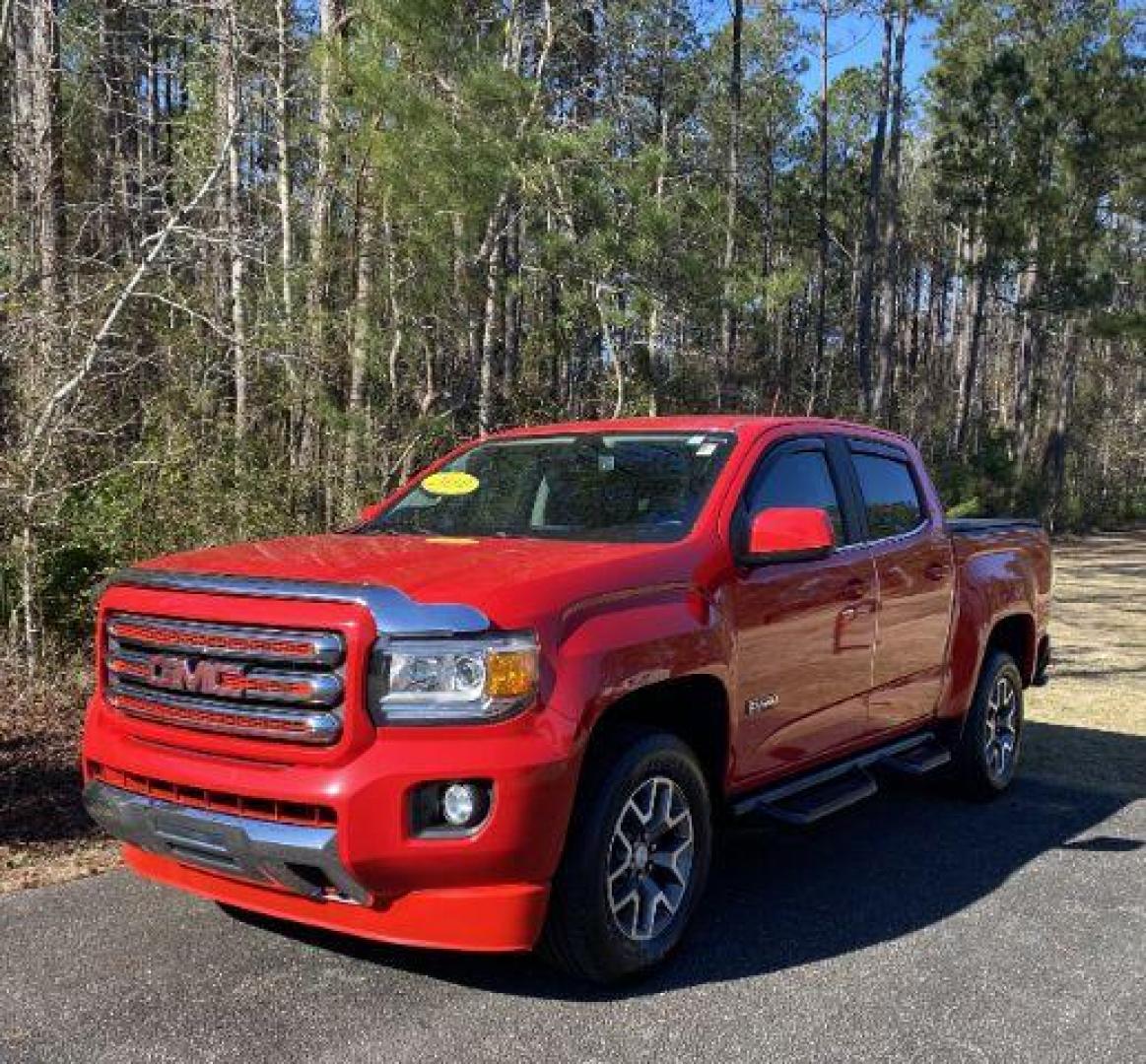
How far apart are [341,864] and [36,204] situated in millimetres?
6899

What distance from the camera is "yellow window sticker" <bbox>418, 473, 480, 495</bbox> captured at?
517 cm

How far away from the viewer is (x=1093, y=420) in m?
48.1

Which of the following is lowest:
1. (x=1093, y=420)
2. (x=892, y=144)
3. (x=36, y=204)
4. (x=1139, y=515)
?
(x=1139, y=515)

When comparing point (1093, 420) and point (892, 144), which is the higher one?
point (892, 144)

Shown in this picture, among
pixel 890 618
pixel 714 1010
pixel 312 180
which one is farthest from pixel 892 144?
pixel 714 1010

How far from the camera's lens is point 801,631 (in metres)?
4.67

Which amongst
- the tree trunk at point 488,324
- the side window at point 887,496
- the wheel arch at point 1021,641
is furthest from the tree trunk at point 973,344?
the side window at point 887,496

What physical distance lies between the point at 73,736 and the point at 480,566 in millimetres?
4093

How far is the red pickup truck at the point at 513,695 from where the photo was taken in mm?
3439

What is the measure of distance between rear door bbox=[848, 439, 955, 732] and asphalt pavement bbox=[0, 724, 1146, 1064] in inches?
32.3

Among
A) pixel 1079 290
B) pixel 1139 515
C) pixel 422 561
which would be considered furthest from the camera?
pixel 1139 515

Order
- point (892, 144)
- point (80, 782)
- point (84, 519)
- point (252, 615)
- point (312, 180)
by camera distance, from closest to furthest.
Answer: point (252, 615) → point (80, 782) → point (84, 519) → point (312, 180) → point (892, 144)

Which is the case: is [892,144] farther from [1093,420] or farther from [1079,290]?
[1093,420]

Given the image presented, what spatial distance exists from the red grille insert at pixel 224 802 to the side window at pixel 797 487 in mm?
2084
